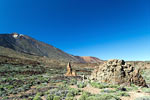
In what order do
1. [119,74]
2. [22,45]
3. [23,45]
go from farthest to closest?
[23,45]
[22,45]
[119,74]

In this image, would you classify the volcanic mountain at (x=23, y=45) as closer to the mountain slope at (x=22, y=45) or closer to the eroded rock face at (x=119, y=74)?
the mountain slope at (x=22, y=45)

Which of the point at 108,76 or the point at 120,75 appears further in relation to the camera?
the point at 108,76

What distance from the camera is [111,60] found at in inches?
528

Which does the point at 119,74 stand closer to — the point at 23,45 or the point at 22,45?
the point at 22,45

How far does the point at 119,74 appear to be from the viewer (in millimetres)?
11680

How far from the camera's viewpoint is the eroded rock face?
446 inches

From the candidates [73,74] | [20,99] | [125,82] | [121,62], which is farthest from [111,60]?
[73,74]

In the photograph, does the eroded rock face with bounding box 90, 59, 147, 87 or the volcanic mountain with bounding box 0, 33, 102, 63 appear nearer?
the eroded rock face with bounding box 90, 59, 147, 87

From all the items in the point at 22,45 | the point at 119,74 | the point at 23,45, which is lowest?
the point at 119,74

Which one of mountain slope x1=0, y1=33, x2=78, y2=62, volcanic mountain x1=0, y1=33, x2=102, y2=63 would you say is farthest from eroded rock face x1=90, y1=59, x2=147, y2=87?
mountain slope x1=0, y1=33, x2=78, y2=62

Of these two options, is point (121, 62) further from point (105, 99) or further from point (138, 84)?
point (105, 99)

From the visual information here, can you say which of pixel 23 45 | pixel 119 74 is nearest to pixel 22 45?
pixel 23 45

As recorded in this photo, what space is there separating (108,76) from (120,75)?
1.32 m

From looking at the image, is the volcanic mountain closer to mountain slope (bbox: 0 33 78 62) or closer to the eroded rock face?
mountain slope (bbox: 0 33 78 62)
